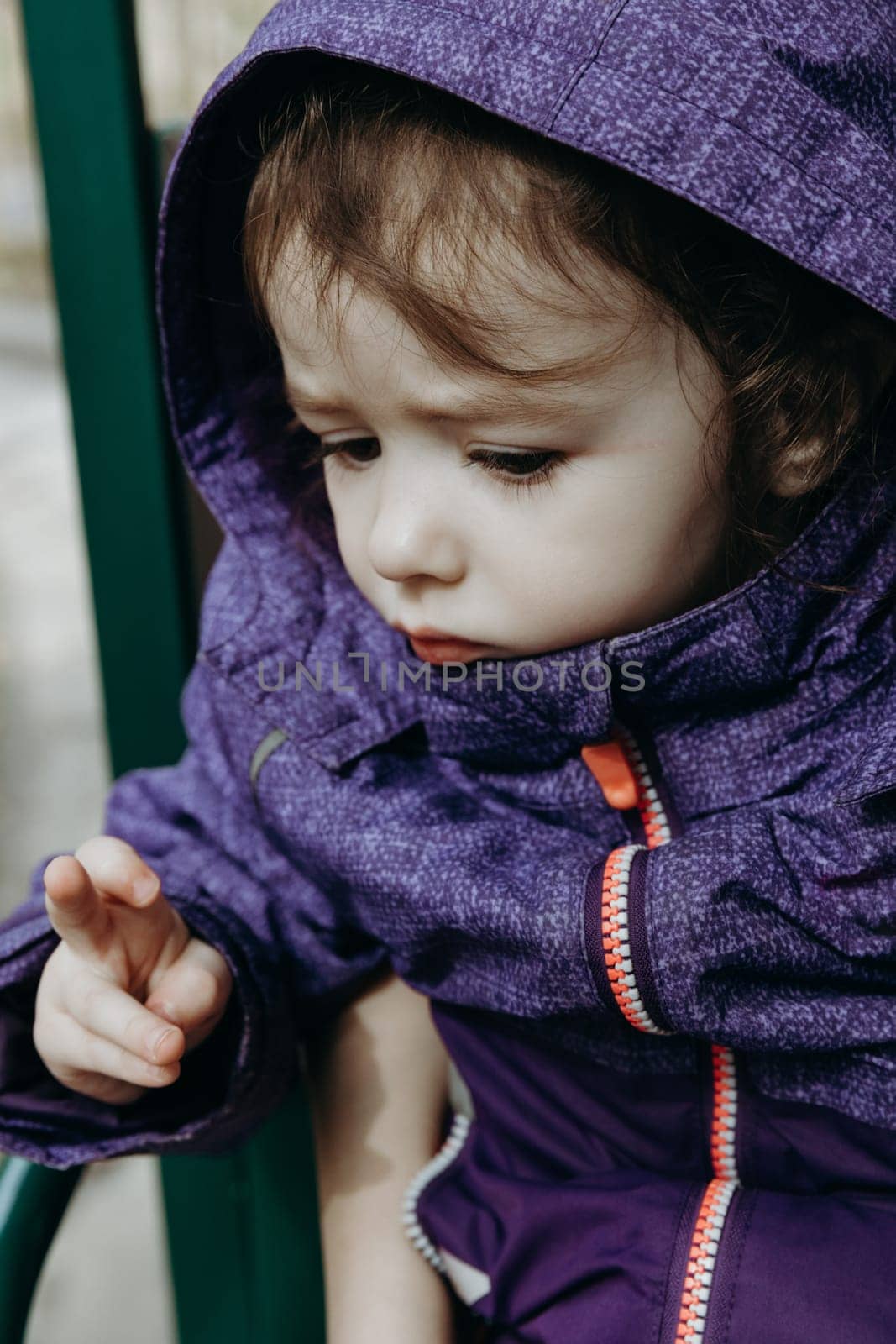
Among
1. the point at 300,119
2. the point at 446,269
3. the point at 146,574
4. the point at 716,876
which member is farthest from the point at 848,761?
the point at 146,574

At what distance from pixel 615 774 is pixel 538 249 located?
0.33 meters

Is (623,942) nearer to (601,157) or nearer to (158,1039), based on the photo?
(158,1039)

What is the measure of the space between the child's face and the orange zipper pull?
3.4 inches

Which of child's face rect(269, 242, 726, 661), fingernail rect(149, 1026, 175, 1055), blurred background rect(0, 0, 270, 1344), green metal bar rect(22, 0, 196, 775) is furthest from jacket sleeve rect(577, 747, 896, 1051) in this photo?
blurred background rect(0, 0, 270, 1344)

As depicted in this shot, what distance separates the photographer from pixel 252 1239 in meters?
1.18

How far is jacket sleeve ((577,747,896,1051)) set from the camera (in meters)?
0.76

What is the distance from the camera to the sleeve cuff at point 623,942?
0.77 metres

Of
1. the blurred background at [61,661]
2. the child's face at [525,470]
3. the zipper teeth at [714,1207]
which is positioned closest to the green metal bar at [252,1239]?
the blurred background at [61,661]

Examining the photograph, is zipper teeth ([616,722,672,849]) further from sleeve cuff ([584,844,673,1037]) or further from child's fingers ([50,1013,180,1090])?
child's fingers ([50,1013,180,1090])

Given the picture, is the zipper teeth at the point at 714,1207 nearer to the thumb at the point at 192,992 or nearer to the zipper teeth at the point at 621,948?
the zipper teeth at the point at 621,948

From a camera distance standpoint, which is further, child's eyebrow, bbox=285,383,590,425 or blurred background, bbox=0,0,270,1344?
blurred background, bbox=0,0,270,1344

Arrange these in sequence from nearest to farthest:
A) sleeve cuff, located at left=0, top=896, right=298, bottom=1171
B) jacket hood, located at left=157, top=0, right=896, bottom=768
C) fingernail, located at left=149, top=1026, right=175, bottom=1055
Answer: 1. jacket hood, located at left=157, top=0, right=896, bottom=768
2. fingernail, located at left=149, top=1026, right=175, bottom=1055
3. sleeve cuff, located at left=0, top=896, right=298, bottom=1171

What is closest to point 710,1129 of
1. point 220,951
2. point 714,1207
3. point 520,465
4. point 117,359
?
point 714,1207

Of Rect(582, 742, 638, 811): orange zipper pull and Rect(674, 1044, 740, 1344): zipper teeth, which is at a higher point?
Rect(582, 742, 638, 811): orange zipper pull
